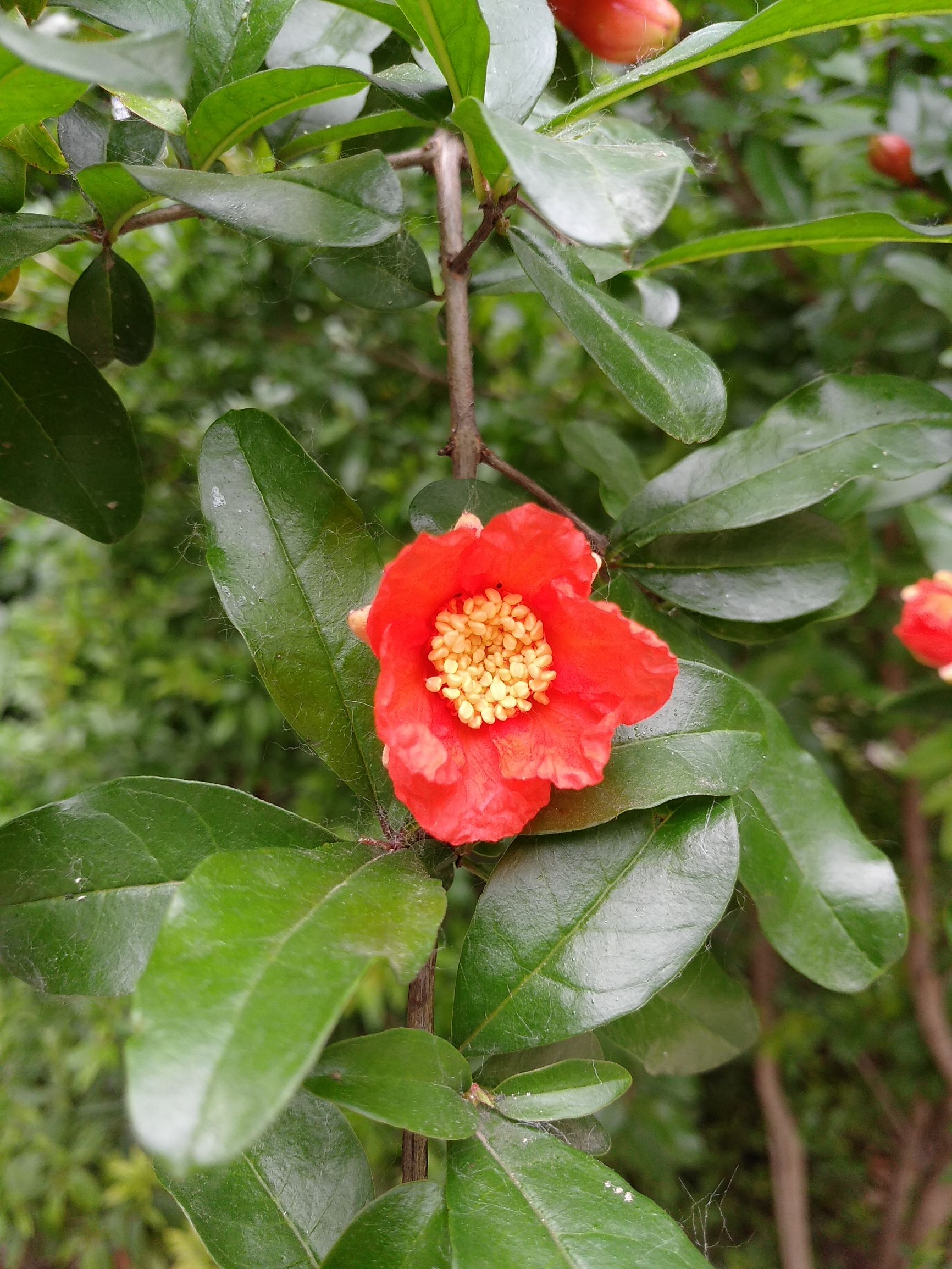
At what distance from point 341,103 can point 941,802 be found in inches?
49.5

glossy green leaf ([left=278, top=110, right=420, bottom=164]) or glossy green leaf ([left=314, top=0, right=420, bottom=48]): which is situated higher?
glossy green leaf ([left=314, top=0, right=420, bottom=48])

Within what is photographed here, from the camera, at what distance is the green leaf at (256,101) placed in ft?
1.93

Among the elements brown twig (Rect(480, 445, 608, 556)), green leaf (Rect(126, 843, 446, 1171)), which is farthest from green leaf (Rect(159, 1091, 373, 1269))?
brown twig (Rect(480, 445, 608, 556))

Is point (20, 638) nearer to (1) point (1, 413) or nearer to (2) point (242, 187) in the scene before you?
(1) point (1, 413)

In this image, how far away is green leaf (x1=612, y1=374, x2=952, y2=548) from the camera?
75 cm

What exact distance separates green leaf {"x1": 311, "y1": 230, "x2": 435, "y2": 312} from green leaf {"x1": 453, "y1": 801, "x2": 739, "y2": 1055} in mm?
512

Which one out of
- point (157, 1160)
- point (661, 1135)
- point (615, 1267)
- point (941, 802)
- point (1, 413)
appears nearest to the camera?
point (615, 1267)

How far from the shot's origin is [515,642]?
0.64 metres

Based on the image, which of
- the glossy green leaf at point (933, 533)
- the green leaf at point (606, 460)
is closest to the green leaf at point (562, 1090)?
the green leaf at point (606, 460)

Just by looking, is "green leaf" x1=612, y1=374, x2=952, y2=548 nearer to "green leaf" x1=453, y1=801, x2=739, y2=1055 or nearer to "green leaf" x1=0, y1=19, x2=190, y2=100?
"green leaf" x1=453, y1=801, x2=739, y2=1055

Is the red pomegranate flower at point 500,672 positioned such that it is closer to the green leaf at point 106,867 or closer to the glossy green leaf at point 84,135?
the green leaf at point 106,867

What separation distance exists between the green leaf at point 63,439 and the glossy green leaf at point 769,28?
466 millimetres

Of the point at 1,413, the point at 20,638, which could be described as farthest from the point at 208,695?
the point at 1,413

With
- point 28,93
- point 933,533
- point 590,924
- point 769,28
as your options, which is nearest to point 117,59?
point 28,93
